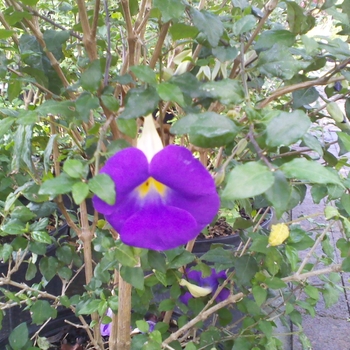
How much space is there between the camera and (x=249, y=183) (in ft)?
1.33

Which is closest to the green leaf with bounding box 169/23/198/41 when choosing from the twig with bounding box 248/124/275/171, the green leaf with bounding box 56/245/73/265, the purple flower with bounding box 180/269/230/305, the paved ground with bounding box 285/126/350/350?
the twig with bounding box 248/124/275/171

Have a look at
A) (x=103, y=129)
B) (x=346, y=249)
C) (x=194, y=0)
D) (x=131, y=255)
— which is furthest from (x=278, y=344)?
(x=194, y=0)

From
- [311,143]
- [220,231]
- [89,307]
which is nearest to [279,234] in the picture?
[311,143]

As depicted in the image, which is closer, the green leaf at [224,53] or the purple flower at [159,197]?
the purple flower at [159,197]

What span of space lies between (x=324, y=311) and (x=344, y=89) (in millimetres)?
1354

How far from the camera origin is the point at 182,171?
0.47 meters

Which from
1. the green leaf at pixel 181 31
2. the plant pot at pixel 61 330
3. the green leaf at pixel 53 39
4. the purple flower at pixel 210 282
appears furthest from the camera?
the plant pot at pixel 61 330

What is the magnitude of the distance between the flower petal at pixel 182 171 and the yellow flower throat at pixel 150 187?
0.04 metres

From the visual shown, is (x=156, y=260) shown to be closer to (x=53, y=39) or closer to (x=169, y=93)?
(x=169, y=93)

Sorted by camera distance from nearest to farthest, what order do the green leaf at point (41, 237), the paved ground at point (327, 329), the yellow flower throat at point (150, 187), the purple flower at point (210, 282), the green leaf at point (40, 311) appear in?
1. the yellow flower throat at point (150, 187)
2. the green leaf at point (41, 237)
3. the green leaf at point (40, 311)
4. the purple flower at point (210, 282)
5. the paved ground at point (327, 329)

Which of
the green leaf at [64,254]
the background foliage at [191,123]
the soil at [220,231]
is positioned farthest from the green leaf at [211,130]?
the soil at [220,231]

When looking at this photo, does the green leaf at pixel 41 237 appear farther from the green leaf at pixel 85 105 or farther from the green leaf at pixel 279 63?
the green leaf at pixel 279 63

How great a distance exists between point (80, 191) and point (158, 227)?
0.10 metres

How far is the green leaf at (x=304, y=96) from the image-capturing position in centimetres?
80
